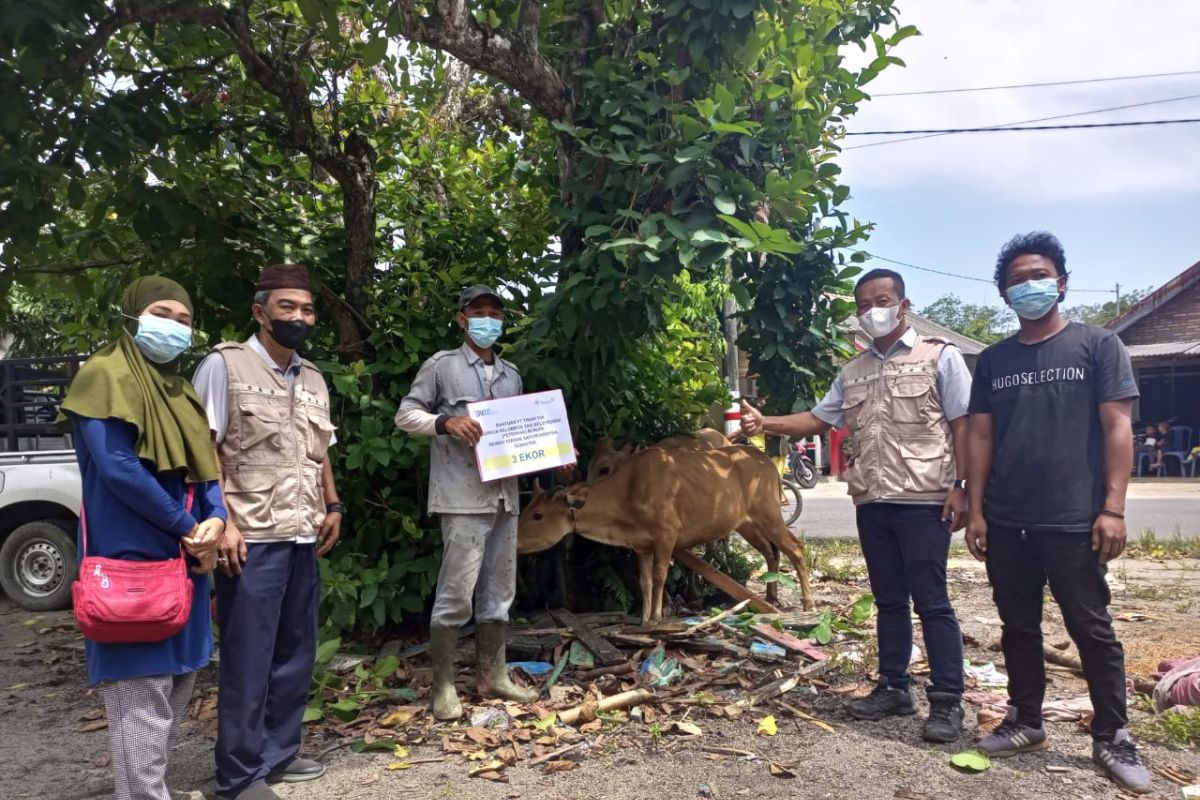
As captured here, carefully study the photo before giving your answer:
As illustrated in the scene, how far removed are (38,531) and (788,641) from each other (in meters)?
7.32

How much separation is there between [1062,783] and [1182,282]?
23318mm

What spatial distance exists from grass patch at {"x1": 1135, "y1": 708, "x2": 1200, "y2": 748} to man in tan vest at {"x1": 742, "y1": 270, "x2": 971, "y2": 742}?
3.12ft

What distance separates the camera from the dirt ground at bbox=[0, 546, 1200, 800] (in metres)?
3.64

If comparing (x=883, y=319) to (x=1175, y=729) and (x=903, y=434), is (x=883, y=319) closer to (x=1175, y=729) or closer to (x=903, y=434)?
(x=903, y=434)

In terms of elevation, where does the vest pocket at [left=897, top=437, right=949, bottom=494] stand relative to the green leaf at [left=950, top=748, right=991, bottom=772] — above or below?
above

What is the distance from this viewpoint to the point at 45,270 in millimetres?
5602

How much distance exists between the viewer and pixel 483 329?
178 inches

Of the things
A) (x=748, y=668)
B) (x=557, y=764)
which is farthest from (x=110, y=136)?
(x=748, y=668)

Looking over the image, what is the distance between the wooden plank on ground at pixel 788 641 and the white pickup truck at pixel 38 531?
6.66 metres

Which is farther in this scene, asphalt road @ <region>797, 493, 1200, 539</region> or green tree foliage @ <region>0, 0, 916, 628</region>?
asphalt road @ <region>797, 493, 1200, 539</region>

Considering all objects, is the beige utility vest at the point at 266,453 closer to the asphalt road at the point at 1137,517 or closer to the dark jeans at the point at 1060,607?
the dark jeans at the point at 1060,607

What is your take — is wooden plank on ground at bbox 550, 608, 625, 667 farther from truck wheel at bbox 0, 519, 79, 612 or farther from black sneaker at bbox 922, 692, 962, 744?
truck wheel at bbox 0, 519, 79, 612

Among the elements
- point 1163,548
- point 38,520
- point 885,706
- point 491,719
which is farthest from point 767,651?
point 38,520

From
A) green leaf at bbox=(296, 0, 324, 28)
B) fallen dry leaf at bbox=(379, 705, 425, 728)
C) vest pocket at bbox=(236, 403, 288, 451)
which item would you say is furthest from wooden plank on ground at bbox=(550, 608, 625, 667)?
green leaf at bbox=(296, 0, 324, 28)
